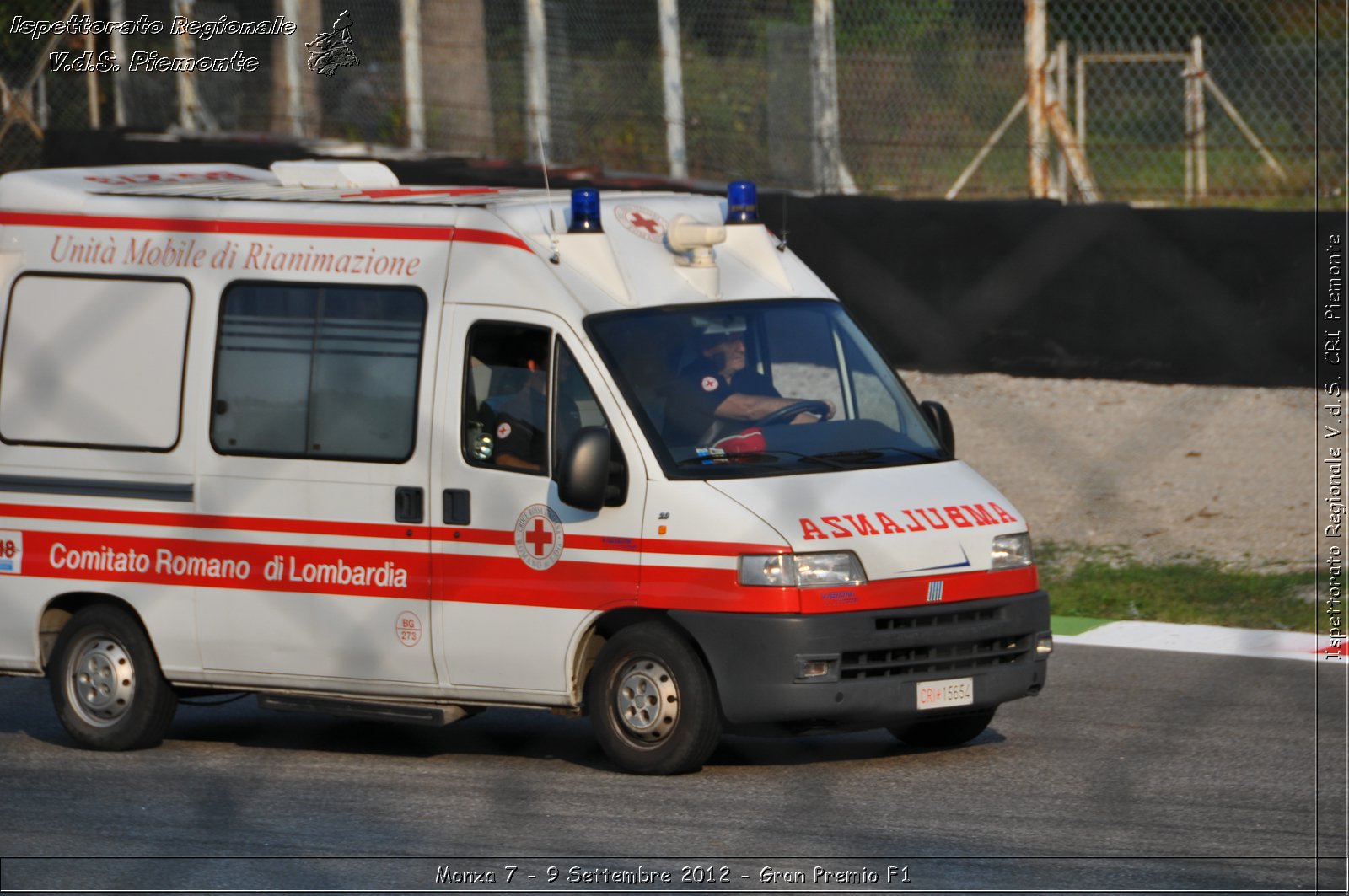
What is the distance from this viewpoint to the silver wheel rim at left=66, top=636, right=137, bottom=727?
9.76 metres

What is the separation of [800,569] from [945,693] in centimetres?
82

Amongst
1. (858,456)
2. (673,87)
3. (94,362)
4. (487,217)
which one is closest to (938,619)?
(858,456)

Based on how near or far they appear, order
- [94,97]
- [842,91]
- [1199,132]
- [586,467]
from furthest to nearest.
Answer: [94,97] → [842,91] → [1199,132] → [586,467]

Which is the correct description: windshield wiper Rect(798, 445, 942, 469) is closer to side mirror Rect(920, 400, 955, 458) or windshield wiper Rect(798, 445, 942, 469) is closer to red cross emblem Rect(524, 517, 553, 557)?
side mirror Rect(920, 400, 955, 458)

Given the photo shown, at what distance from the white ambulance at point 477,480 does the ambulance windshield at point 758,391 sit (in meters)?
0.02

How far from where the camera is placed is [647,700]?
28.3 ft

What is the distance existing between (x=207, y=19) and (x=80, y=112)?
1691 mm

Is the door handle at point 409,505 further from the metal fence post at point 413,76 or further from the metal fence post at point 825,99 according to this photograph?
the metal fence post at point 413,76

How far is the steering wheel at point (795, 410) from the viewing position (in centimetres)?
901

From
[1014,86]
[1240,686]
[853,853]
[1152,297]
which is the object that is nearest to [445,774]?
[853,853]

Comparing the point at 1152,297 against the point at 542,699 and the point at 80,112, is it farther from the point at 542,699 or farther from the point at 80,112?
the point at 80,112

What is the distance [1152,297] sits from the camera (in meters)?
14.6

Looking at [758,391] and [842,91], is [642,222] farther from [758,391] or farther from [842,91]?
[842,91]

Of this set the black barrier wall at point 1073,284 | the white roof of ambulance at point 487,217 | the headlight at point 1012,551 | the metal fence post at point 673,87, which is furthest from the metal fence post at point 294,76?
the headlight at point 1012,551
